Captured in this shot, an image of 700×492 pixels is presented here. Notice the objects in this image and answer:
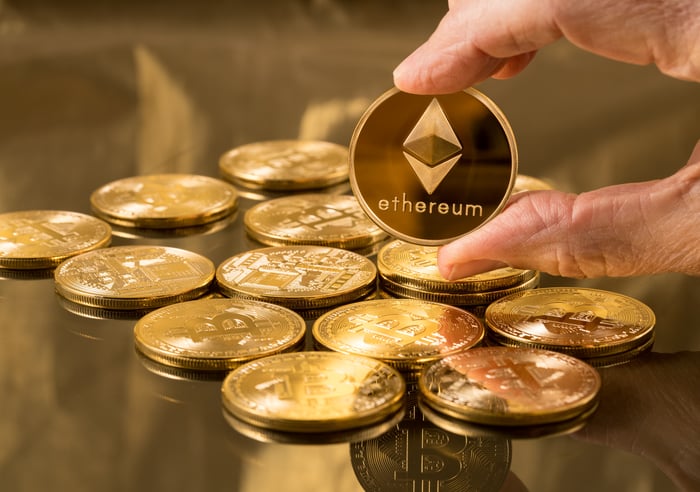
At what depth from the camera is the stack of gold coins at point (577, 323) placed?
1500mm

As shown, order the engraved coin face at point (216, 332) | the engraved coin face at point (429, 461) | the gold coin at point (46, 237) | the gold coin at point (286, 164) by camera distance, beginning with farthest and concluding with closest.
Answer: the gold coin at point (286, 164), the gold coin at point (46, 237), the engraved coin face at point (216, 332), the engraved coin face at point (429, 461)

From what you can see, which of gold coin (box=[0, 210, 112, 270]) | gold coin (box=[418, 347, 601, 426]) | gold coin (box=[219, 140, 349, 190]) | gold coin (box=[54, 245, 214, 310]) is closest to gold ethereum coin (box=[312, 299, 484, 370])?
gold coin (box=[418, 347, 601, 426])

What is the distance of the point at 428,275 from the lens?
1.71 meters

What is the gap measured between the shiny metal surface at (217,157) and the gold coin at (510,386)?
33 mm

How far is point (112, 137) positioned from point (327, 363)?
4.25 ft

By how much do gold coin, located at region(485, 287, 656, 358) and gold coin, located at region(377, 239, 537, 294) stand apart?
0.19 ft

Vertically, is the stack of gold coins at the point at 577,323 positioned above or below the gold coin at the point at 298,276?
above

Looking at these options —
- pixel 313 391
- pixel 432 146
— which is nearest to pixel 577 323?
pixel 432 146

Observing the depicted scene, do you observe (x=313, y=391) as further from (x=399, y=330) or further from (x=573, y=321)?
(x=573, y=321)

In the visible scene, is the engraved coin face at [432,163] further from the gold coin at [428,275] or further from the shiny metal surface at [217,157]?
the shiny metal surface at [217,157]

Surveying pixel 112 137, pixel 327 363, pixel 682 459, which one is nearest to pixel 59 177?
pixel 112 137

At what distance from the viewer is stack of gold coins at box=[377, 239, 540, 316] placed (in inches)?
66.6

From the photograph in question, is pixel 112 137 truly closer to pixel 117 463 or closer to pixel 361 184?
pixel 361 184

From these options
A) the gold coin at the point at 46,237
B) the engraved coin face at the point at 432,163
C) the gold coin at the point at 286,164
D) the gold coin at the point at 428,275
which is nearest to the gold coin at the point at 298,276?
the gold coin at the point at 428,275
